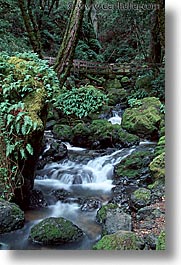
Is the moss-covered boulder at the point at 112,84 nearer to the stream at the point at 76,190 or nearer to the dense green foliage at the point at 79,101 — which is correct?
the dense green foliage at the point at 79,101

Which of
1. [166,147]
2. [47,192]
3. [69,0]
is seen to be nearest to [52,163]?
[47,192]

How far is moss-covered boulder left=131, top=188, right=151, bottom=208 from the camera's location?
300cm

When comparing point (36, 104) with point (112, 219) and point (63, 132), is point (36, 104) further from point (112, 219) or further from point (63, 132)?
point (112, 219)

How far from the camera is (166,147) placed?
2832mm

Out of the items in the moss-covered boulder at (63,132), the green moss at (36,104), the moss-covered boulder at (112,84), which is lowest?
the moss-covered boulder at (63,132)

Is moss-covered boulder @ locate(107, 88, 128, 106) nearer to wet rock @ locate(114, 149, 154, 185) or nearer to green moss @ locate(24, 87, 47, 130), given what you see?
wet rock @ locate(114, 149, 154, 185)

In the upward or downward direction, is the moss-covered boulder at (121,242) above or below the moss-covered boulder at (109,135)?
below

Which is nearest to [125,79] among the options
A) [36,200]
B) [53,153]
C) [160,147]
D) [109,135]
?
[109,135]

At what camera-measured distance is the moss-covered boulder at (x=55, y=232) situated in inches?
110

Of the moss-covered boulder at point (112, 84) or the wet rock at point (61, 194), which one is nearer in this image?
the wet rock at point (61, 194)

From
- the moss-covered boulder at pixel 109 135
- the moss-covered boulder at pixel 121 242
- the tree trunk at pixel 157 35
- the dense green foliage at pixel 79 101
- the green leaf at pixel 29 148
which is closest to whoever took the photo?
the moss-covered boulder at pixel 121 242

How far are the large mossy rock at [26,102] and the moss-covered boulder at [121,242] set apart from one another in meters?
0.75

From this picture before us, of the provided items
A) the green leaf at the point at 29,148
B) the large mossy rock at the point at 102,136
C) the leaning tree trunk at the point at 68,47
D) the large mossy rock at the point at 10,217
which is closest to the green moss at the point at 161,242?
the large mossy rock at the point at 102,136

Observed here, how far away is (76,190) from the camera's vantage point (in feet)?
10.4
